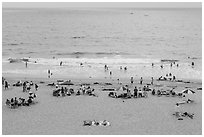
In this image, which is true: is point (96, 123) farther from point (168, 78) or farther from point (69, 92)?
point (168, 78)

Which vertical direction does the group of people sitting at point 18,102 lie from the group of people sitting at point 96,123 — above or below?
above

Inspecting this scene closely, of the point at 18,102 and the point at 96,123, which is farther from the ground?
the point at 18,102

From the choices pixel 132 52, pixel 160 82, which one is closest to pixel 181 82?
pixel 160 82

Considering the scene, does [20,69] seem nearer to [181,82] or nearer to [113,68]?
[113,68]

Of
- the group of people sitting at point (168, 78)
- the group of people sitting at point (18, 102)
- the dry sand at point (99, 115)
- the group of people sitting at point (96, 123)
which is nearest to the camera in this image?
the dry sand at point (99, 115)

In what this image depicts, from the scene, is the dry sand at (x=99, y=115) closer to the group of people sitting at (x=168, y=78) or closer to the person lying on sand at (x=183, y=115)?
the person lying on sand at (x=183, y=115)

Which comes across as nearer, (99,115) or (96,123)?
(96,123)

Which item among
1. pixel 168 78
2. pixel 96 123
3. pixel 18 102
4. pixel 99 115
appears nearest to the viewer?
pixel 96 123

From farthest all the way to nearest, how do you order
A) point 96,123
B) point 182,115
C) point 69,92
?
point 69,92, point 182,115, point 96,123

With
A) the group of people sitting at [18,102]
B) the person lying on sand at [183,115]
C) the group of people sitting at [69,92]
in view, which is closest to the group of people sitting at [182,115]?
the person lying on sand at [183,115]

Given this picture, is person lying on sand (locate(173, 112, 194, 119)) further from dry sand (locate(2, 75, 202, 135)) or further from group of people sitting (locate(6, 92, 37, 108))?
group of people sitting (locate(6, 92, 37, 108))

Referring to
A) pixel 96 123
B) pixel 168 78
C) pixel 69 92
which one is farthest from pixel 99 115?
pixel 168 78
